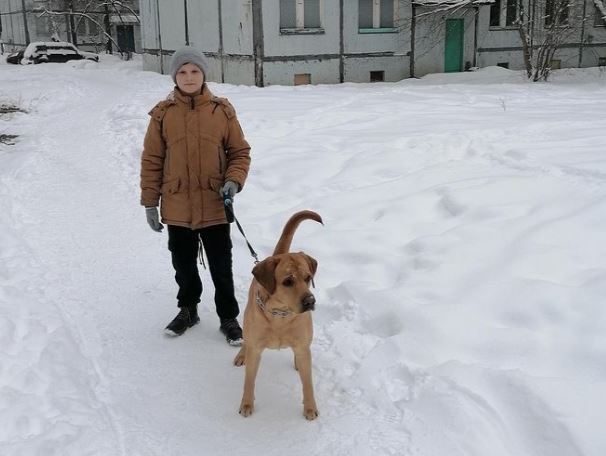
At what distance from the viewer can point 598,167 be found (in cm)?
665

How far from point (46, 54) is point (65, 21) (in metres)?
7.41

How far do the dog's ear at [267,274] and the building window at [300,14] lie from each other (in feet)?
54.2

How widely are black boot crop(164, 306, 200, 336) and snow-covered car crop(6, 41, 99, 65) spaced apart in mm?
28672

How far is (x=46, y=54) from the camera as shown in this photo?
98.8 feet

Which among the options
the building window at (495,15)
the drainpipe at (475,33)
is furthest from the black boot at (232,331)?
the building window at (495,15)

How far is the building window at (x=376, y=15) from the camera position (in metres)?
19.8

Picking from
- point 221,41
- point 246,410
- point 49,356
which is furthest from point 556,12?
point 49,356

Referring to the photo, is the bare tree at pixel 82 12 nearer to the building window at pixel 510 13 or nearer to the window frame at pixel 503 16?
the window frame at pixel 503 16

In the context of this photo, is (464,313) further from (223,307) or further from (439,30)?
(439,30)

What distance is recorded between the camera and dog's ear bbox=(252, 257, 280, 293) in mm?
3343

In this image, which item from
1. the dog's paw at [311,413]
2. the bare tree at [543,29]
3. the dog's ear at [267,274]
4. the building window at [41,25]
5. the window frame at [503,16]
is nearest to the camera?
the dog's ear at [267,274]

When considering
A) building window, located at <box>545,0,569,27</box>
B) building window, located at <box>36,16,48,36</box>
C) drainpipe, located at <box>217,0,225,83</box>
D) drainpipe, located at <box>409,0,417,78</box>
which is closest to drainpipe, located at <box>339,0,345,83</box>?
drainpipe, located at <box>409,0,417,78</box>

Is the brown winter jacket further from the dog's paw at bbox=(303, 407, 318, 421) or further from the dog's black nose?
the dog's paw at bbox=(303, 407, 318, 421)

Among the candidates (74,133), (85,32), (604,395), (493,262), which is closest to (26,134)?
(74,133)
